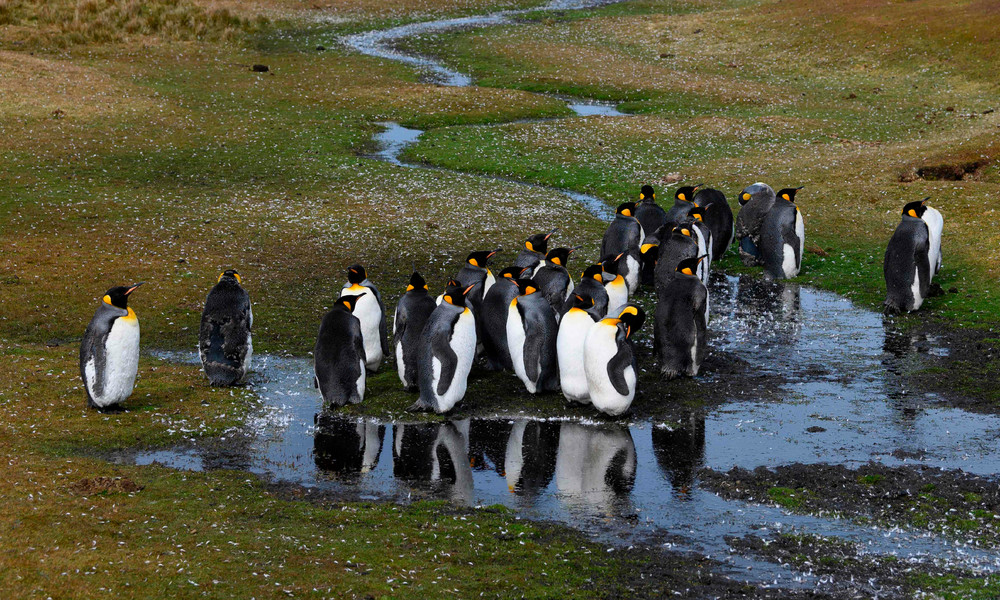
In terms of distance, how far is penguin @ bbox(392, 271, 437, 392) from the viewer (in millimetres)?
11719

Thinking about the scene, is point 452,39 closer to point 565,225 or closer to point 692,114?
point 692,114

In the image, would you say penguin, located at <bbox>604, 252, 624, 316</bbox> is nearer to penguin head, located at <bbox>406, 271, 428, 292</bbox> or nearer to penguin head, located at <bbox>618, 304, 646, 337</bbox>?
penguin head, located at <bbox>618, 304, 646, 337</bbox>

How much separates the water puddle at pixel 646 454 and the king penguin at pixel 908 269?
2.11 meters

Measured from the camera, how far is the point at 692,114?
29297mm

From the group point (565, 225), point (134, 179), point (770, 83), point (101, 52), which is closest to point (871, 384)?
point (565, 225)

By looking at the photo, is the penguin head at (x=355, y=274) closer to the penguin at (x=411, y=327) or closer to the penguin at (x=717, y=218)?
the penguin at (x=411, y=327)

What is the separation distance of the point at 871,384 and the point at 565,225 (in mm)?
8268

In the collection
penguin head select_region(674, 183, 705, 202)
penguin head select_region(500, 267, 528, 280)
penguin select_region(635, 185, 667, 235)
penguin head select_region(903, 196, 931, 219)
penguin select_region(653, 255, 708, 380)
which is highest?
penguin head select_region(674, 183, 705, 202)

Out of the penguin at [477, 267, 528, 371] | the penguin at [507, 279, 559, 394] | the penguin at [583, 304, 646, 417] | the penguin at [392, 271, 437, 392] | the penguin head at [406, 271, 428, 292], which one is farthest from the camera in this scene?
the penguin at [477, 267, 528, 371]

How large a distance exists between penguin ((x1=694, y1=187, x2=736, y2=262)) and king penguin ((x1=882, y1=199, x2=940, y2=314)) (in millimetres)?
3260

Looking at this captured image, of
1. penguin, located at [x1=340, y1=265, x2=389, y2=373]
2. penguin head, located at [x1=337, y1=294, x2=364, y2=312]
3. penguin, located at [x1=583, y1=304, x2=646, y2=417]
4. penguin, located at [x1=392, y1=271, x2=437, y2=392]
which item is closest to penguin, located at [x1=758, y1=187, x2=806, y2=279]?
penguin, located at [x1=583, y1=304, x2=646, y2=417]

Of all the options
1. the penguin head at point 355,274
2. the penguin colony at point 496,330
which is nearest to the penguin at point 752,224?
the penguin colony at point 496,330

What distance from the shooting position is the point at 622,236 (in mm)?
15844

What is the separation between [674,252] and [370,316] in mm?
4821
